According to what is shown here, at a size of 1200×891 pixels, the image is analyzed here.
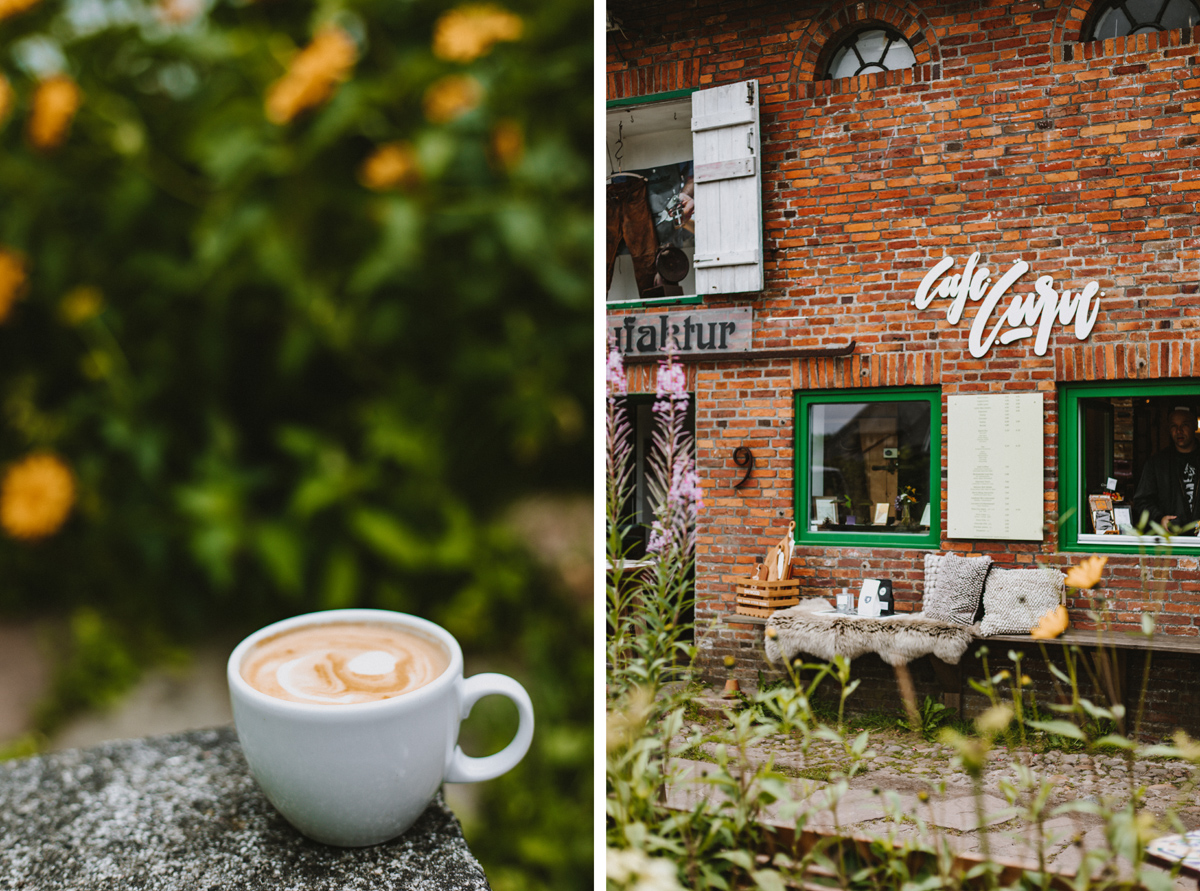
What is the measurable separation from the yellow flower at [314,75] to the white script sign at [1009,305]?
828 millimetres

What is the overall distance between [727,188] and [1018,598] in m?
0.51

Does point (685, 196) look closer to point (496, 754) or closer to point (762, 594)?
point (762, 594)

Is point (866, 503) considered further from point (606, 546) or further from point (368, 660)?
point (368, 660)

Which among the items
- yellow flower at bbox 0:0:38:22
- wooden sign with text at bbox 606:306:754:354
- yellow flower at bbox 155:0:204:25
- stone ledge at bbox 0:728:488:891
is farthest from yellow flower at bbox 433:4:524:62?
stone ledge at bbox 0:728:488:891

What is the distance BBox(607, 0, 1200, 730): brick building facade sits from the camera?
2.48ft

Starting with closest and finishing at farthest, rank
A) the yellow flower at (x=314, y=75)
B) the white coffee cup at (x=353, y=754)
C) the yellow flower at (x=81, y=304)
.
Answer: the white coffee cup at (x=353, y=754), the yellow flower at (x=314, y=75), the yellow flower at (x=81, y=304)

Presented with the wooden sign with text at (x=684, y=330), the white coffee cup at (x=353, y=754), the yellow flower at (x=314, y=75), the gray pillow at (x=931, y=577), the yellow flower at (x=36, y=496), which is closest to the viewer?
the white coffee cup at (x=353, y=754)

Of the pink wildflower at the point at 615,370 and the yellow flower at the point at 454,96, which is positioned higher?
the yellow flower at the point at 454,96

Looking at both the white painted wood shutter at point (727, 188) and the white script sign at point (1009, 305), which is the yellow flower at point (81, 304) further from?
the white script sign at point (1009, 305)

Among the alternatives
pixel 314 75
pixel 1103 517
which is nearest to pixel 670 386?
pixel 1103 517

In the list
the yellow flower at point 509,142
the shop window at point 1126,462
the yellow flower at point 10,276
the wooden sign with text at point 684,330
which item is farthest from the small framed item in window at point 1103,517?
the yellow flower at point 10,276

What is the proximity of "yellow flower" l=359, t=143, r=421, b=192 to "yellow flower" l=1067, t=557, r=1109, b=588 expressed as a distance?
951mm

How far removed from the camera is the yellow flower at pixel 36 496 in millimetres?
1338

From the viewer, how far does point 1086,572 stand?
0.76m
